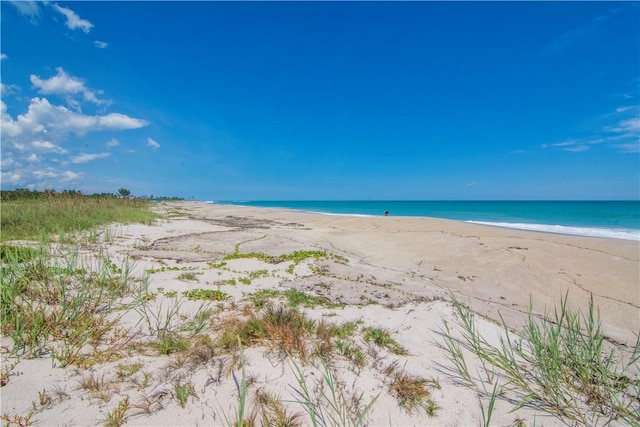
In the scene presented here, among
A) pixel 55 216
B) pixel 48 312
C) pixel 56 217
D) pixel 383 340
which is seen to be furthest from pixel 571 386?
pixel 55 216

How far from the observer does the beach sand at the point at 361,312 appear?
2170mm

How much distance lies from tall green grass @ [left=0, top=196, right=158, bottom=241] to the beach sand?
4.64 ft

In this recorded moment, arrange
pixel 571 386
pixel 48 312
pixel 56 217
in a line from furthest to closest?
1. pixel 56 217
2. pixel 48 312
3. pixel 571 386

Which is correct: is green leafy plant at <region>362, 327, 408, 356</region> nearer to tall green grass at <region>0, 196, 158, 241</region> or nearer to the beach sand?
the beach sand

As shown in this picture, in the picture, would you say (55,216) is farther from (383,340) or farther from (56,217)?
(383,340)

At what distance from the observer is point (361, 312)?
4223 mm

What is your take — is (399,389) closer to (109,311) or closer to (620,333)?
(109,311)

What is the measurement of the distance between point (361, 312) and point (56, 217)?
11.3 meters

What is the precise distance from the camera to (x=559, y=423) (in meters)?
2.13

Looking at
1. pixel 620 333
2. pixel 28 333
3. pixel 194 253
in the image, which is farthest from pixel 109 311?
pixel 620 333

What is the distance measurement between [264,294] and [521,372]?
11.9 feet

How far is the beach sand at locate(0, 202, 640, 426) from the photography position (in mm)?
2170

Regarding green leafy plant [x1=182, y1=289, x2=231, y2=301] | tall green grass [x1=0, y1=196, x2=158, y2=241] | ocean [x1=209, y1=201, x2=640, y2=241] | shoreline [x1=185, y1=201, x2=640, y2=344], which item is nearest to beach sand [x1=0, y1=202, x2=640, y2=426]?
shoreline [x1=185, y1=201, x2=640, y2=344]

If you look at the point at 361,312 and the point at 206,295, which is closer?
the point at 361,312
